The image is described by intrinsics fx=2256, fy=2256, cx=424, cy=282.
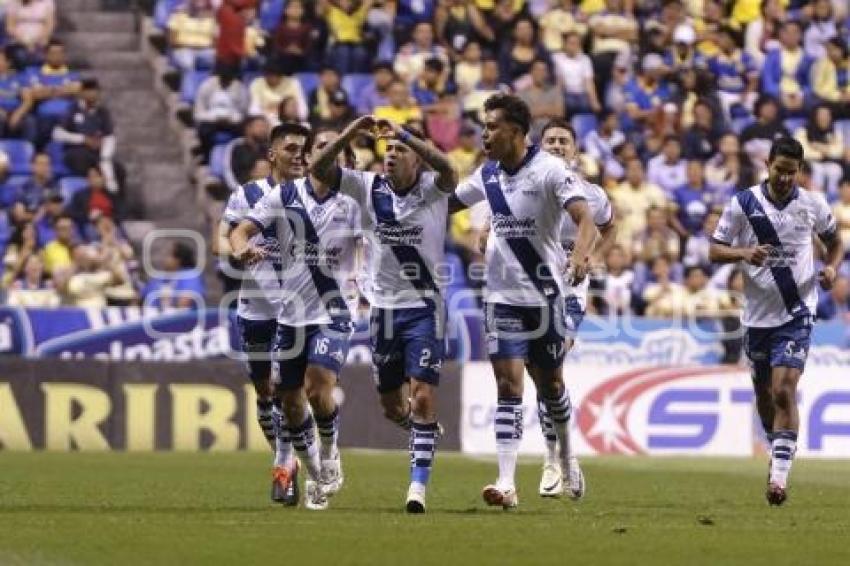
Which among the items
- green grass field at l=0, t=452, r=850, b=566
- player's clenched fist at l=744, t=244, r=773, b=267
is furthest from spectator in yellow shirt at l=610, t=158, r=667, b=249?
player's clenched fist at l=744, t=244, r=773, b=267

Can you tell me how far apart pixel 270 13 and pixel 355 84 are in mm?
1626

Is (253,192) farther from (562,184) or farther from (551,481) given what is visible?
(551,481)

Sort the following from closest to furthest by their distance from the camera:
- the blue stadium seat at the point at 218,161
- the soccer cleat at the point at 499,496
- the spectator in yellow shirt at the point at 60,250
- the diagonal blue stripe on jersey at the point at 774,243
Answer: the soccer cleat at the point at 499,496
the diagonal blue stripe on jersey at the point at 774,243
the spectator in yellow shirt at the point at 60,250
the blue stadium seat at the point at 218,161

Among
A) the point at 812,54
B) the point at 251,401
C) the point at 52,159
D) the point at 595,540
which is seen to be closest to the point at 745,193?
the point at 595,540

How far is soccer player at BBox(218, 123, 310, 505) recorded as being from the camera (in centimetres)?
1655

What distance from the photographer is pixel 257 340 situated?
17.2m

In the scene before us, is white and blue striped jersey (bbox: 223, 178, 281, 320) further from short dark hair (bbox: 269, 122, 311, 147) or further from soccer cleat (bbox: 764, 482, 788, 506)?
soccer cleat (bbox: 764, 482, 788, 506)

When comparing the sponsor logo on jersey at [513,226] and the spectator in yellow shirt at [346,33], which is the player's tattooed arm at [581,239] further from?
the spectator in yellow shirt at [346,33]

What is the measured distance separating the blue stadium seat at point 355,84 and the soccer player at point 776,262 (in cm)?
1310

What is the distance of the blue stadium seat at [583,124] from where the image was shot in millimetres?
30580

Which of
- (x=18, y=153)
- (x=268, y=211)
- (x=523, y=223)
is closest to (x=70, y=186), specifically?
(x=18, y=153)

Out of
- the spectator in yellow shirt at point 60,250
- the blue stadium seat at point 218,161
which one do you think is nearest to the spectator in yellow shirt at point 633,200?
the blue stadium seat at point 218,161

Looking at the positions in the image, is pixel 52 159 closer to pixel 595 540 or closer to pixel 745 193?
pixel 745 193

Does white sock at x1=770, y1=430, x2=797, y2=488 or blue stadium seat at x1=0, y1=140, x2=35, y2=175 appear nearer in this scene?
white sock at x1=770, y1=430, x2=797, y2=488
